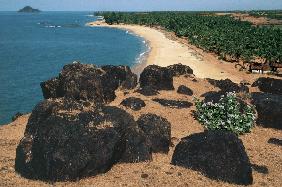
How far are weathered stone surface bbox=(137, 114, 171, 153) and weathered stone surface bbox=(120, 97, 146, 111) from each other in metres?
4.37

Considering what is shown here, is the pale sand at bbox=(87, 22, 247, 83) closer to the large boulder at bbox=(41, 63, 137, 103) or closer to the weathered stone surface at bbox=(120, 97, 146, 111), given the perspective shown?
the large boulder at bbox=(41, 63, 137, 103)

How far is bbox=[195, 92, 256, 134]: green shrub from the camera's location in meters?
23.2

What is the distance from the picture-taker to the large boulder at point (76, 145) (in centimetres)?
1588

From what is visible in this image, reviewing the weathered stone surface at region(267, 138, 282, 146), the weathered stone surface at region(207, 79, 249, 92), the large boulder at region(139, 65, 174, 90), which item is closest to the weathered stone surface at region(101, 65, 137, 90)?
the large boulder at region(139, 65, 174, 90)

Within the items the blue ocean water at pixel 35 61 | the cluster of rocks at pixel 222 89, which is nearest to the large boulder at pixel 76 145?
the cluster of rocks at pixel 222 89

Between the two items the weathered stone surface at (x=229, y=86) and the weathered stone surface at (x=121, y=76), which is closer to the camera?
the weathered stone surface at (x=229, y=86)

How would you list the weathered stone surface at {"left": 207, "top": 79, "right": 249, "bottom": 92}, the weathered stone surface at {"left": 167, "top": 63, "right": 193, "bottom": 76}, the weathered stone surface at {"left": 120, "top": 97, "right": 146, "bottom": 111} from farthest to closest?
1. the weathered stone surface at {"left": 167, "top": 63, "right": 193, "bottom": 76}
2. the weathered stone surface at {"left": 207, "top": 79, "right": 249, "bottom": 92}
3. the weathered stone surface at {"left": 120, "top": 97, "right": 146, "bottom": 111}

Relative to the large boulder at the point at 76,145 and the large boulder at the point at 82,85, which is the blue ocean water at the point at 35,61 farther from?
the large boulder at the point at 76,145

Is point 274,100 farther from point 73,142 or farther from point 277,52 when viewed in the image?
point 277,52

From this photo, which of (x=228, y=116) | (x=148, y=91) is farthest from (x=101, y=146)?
(x=148, y=91)

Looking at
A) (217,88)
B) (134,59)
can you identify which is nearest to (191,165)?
(217,88)

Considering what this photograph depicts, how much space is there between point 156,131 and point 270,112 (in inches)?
345

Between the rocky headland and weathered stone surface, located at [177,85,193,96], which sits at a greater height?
the rocky headland

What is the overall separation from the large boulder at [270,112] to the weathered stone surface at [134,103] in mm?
7556
